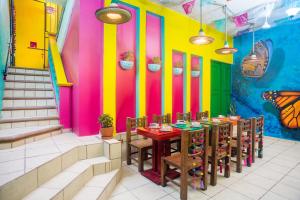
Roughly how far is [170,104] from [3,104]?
3834 mm

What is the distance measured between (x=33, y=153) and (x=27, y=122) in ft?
4.12

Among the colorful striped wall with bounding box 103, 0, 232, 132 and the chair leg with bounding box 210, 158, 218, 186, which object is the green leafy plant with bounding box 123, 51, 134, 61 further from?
the chair leg with bounding box 210, 158, 218, 186

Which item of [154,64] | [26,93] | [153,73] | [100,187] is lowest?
[100,187]

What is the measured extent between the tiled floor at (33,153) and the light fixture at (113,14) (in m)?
2.08

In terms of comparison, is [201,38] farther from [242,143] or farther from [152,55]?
[242,143]

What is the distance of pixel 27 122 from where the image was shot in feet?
11.9

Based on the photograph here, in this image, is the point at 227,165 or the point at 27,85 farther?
the point at 27,85

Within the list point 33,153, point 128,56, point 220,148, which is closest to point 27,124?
point 33,153

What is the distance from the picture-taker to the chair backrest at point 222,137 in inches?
118

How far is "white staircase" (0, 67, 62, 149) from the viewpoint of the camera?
310 centimetres

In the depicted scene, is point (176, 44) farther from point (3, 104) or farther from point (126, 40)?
point (3, 104)

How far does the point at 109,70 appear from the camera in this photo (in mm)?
3959

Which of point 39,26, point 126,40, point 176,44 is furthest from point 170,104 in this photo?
point 39,26

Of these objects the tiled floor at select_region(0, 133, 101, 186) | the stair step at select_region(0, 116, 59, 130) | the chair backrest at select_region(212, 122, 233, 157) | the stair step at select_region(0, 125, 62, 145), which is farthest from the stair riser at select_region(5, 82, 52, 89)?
the chair backrest at select_region(212, 122, 233, 157)
